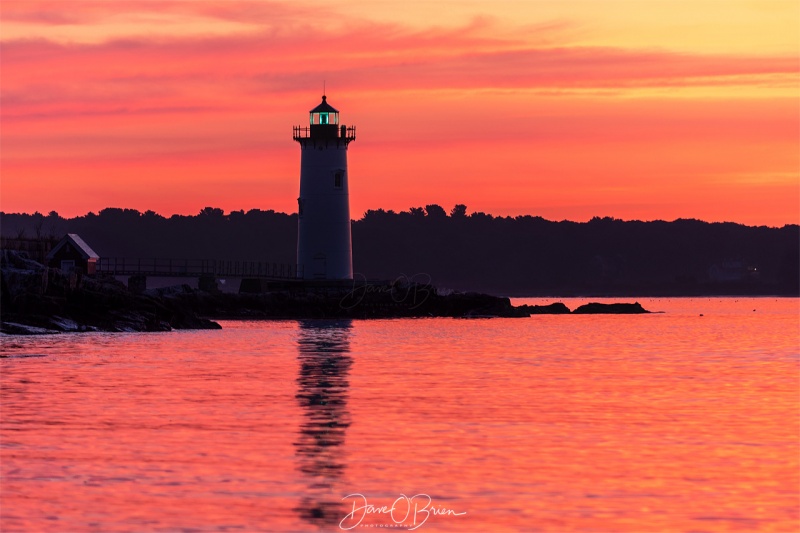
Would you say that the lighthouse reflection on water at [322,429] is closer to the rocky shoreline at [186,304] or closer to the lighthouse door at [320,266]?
the rocky shoreline at [186,304]

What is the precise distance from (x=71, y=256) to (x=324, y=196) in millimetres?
17427

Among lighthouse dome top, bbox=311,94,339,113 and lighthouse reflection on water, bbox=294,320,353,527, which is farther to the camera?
lighthouse dome top, bbox=311,94,339,113

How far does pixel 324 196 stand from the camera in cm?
7662

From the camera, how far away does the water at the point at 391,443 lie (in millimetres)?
14062

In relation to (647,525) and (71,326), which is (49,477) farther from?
(71,326)

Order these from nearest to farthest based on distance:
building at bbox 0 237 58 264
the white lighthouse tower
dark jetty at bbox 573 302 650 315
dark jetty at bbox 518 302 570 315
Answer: building at bbox 0 237 58 264 → the white lighthouse tower → dark jetty at bbox 518 302 570 315 → dark jetty at bbox 573 302 650 315
